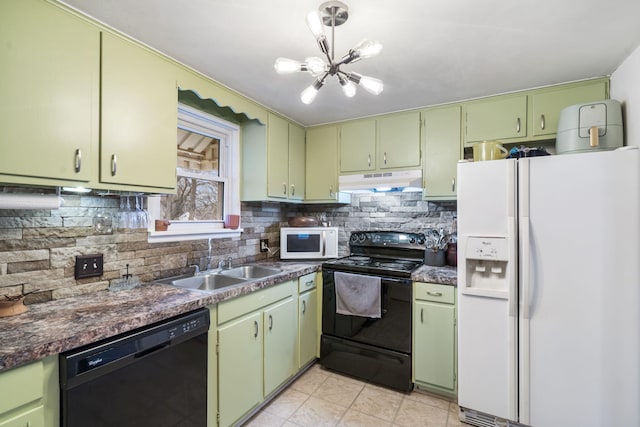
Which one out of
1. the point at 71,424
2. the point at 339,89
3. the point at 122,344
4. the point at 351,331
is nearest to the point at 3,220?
the point at 122,344

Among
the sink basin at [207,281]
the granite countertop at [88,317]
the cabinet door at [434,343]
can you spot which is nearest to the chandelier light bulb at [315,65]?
the granite countertop at [88,317]

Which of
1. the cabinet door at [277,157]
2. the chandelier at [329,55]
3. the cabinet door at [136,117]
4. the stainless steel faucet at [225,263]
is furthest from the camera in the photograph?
the cabinet door at [277,157]

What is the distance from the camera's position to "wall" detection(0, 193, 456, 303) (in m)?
1.40

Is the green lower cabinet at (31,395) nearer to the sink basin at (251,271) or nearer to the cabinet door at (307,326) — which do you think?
the sink basin at (251,271)

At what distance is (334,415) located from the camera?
2.02m

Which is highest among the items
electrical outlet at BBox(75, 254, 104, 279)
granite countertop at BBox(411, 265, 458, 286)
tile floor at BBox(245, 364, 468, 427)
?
electrical outlet at BBox(75, 254, 104, 279)

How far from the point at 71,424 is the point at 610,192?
103 inches

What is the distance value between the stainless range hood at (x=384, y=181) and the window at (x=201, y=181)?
1.04m

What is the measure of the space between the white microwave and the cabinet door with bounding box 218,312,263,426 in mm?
928

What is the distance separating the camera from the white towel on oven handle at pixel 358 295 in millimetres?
2328

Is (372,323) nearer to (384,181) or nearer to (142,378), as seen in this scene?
(384,181)

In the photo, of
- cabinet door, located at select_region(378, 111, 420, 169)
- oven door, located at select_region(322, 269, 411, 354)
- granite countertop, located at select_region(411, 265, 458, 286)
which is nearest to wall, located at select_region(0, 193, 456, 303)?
cabinet door, located at select_region(378, 111, 420, 169)

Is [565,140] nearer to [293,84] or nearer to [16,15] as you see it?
[293,84]

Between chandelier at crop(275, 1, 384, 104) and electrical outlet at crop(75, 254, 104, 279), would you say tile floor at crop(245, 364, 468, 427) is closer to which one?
electrical outlet at crop(75, 254, 104, 279)
